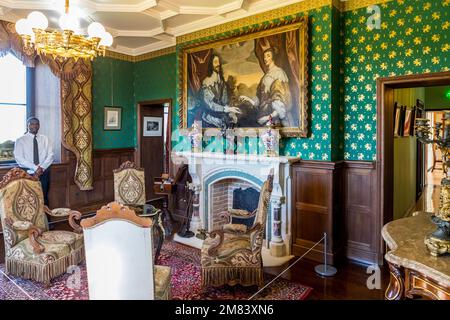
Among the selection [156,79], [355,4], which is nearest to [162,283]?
[355,4]

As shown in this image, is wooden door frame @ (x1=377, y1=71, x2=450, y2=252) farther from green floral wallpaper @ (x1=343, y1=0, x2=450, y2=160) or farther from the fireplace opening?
the fireplace opening

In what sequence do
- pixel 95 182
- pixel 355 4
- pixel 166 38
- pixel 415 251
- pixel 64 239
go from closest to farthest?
pixel 415 251, pixel 64 239, pixel 355 4, pixel 166 38, pixel 95 182

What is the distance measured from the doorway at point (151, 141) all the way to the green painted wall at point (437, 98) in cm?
647

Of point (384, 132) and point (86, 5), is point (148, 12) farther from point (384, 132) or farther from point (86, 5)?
point (384, 132)

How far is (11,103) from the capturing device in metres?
5.40

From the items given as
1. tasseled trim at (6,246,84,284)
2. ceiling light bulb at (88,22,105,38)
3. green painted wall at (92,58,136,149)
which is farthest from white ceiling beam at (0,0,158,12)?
tasseled trim at (6,246,84,284)

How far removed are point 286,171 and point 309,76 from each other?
50.8 inches

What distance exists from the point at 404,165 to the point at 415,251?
15.9 ft

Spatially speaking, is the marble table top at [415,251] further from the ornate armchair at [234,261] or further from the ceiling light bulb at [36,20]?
the ceiling light bulb at [36,20]

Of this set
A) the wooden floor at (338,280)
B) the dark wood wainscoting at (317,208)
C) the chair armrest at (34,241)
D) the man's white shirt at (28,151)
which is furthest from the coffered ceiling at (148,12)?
the wooden floor at (338,280)

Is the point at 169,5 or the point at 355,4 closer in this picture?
the point at 355,4

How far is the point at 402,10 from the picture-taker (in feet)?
12.1
